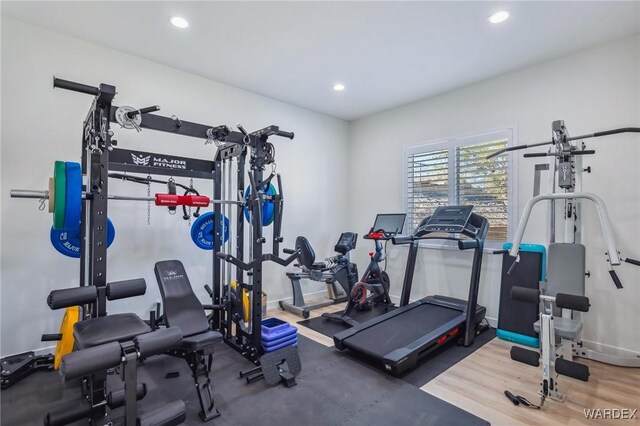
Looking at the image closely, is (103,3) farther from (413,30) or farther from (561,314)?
(561,314)

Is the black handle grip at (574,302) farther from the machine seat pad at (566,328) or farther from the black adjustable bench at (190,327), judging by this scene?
the black adjustable bench at (190,327)

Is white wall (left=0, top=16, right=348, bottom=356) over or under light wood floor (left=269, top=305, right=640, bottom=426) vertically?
over

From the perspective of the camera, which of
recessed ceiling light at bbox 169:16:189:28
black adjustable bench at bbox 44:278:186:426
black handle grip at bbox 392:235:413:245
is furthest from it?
black handle grip at bbox 392:235:413:245

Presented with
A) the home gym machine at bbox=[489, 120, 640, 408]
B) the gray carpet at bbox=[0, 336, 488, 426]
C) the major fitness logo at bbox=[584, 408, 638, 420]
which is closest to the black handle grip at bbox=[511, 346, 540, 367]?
the home gym machine at bbox=[489, 120, 640, 408]

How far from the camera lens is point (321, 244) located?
5332mm

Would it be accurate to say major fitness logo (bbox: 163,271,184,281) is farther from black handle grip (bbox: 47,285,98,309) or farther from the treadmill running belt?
the treadmill running belt

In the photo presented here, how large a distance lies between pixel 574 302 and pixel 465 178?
7.86 ft

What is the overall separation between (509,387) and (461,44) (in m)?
3.22

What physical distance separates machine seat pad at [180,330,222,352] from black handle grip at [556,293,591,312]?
97.0 inches

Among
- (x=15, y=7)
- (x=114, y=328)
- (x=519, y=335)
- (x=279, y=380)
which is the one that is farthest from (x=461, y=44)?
(x=15, y=7)

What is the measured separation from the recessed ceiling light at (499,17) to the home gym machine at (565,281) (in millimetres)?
1046

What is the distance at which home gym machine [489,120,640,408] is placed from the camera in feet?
7.20

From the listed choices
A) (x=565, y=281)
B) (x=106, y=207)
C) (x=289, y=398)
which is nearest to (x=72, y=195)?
(x=106, y=207)

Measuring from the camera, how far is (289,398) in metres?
2.33
